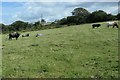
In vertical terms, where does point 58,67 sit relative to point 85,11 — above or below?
below

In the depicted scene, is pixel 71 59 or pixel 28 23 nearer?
pixel 71 59

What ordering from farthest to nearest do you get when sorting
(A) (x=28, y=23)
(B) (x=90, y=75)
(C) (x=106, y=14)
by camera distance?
(A) (x=28, y=23), (C) (x=106, y=14), (B) (x=90, y=75)

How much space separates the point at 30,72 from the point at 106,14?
11035 cm

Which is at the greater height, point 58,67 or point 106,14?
point 106,14

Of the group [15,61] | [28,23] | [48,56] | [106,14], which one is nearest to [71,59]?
[48,56]

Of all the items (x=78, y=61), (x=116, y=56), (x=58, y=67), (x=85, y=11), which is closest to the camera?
(x=58, y=67)

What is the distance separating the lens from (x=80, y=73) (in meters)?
14.3

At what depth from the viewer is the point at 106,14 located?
123 meters

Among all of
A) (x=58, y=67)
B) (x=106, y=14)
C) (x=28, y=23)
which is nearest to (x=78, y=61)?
(x=58, y=67)

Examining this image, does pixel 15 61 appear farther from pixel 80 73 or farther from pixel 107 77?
pixel 107 77

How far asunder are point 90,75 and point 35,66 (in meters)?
4.29

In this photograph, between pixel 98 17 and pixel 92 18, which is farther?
pixel 92 18

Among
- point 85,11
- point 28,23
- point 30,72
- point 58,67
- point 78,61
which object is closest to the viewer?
point 30,72

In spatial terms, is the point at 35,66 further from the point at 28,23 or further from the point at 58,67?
the point at 28,23
